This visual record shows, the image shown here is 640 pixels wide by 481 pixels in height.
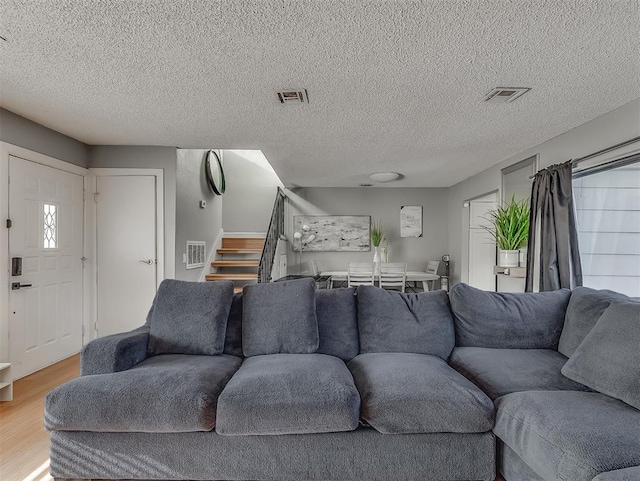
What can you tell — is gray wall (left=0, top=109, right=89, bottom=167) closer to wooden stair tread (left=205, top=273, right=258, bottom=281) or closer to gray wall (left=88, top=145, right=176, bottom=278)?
gray wall (left=88, top=145, right=176, bottom=278)

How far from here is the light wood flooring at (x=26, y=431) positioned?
6.44 feet

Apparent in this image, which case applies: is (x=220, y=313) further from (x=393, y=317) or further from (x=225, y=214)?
(x=225, y=214)

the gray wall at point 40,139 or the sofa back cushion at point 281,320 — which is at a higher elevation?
the gray wall at point 40,139

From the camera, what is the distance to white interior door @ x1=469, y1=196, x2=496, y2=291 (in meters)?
6.08

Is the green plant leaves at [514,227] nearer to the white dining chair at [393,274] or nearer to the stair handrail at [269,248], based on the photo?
the white dining chair at [393,274]

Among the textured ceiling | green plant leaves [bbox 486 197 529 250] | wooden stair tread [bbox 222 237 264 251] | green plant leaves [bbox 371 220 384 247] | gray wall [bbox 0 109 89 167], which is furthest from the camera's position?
green plant leaves [bbox 371 220 384 247]

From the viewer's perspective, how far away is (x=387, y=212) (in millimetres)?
7195

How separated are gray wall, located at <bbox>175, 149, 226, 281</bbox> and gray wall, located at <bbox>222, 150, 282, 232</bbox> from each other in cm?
87

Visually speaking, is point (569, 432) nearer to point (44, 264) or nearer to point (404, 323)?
point (404, 323)

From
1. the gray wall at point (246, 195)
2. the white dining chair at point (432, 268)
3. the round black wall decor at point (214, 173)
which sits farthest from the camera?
the gray wall at point (246, 195)

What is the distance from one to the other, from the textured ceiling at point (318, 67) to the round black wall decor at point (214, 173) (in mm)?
1630

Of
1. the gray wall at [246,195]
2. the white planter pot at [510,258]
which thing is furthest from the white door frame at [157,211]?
the white planter pot at [510,258]

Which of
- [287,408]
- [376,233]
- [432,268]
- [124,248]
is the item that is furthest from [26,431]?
[432,268]

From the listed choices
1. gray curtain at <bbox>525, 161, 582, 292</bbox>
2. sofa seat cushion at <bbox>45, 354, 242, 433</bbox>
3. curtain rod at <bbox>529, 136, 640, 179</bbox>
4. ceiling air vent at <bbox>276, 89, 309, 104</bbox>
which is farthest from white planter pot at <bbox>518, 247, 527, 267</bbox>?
sofa seat cushion at <bbox>45, 354, 242, 433</bbox>
